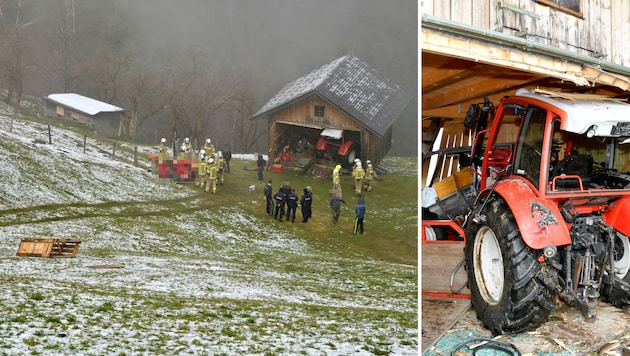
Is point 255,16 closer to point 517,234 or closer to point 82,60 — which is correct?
point 82,60

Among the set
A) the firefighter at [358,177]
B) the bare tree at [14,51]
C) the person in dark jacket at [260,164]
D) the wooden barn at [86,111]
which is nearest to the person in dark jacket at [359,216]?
the firefighter at [358,177]

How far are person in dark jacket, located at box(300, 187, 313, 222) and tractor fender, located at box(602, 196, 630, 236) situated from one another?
206 centimetres

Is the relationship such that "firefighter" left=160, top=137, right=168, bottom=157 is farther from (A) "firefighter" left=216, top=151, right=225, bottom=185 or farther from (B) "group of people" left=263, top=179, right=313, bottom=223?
(B) "group of people" left=263, top=179, right=313, bottom=223

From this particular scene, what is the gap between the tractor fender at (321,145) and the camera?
382 centimetres

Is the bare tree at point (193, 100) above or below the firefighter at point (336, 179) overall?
above

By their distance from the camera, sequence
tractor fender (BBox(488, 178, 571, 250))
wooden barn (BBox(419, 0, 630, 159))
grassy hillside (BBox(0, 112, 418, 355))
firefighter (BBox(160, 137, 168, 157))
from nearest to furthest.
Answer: tractor fender (BBox(488, 178, 571, 250)) < wooden barn (BBox(419, 0, 630, 159)) < grassy hillside (BBox(0, 112, 418, 355)) < firefighter (BBox(160, 137, 168, 157))

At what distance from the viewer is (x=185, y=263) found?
3.55 metres

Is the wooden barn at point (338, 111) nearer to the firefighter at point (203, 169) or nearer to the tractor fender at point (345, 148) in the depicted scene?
the tractor fender at point (345, 148)

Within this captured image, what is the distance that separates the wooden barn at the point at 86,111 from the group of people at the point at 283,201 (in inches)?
48.6

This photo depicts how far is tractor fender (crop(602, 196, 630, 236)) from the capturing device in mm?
2944

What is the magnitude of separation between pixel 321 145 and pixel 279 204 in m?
0.58

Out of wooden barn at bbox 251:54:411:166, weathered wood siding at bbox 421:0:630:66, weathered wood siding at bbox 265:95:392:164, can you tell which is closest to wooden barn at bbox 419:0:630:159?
weathered wood siding at bbox 421:0:630:66

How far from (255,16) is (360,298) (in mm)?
2339

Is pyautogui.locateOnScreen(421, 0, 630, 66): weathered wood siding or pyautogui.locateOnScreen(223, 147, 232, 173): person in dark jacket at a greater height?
pyautogui.locateOnScreen(421, 0, 630, 66): weathered wood siding
